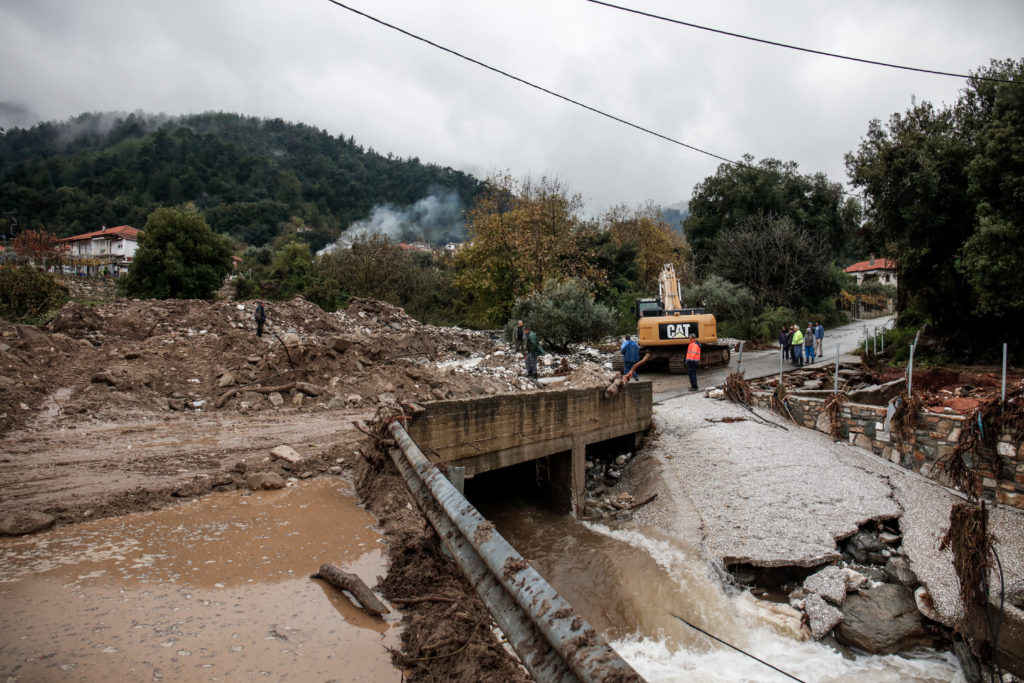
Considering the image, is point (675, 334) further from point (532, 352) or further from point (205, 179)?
point (205, 179)

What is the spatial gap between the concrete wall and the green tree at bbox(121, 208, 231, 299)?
116 feet

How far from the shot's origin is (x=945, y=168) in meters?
16.8

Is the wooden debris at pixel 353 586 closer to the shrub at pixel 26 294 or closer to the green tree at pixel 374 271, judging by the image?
the shrub at pixel 26 294

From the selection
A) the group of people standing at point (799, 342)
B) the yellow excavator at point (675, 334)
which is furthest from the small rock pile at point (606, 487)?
the group of people standing at point (799, 342)

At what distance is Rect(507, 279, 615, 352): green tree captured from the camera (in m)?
22.9

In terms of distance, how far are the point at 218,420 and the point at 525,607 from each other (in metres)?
10.2

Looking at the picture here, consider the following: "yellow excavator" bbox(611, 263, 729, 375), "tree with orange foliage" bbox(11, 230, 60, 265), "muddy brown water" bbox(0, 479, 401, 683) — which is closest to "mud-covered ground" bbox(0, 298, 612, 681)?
"muddy brown water" bbox(0, 479, 401, 683)

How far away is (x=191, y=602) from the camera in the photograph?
308 centimetres

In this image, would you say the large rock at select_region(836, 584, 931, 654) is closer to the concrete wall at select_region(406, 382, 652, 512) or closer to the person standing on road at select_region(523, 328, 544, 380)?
the concrete wall at select_region(406, 382, 652, 512)

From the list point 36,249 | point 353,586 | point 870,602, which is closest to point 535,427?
point 870,602

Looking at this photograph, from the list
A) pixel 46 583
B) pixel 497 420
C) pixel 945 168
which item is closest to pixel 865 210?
pixel 945 168

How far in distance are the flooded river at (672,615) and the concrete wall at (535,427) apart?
140 centimetres

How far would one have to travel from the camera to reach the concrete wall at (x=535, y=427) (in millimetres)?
7879

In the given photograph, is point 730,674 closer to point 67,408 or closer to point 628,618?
point 628,618
